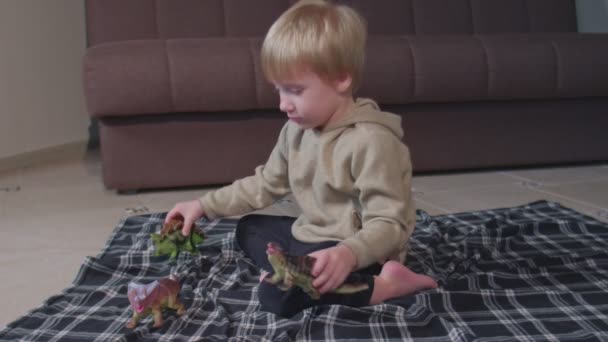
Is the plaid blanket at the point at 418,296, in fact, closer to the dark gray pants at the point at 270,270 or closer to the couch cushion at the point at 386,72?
the dark gray pants at the point at 270,270

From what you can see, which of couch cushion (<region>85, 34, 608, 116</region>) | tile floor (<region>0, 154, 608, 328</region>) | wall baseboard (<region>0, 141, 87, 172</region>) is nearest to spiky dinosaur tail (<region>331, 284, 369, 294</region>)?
Answer: tile floor (<region>0, 154, 608, 328</region>)

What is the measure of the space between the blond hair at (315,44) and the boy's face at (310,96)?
0.03 feet

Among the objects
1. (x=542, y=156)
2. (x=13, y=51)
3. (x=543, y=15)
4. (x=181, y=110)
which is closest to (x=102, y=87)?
(x=181, y=110)

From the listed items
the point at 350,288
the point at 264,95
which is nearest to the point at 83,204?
the point at 264,95

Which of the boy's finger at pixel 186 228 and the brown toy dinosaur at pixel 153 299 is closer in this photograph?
the brown toy dinosaur at pixel 153 299

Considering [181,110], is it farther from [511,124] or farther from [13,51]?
[511,124]

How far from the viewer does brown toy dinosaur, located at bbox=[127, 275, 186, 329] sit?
906 mm

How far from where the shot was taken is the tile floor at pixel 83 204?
1212mm

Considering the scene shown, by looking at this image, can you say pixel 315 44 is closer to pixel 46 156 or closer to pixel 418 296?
pixel 418 296

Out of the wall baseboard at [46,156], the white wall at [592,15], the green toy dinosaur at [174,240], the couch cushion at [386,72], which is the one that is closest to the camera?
the green toy dinosaur at [174,240]

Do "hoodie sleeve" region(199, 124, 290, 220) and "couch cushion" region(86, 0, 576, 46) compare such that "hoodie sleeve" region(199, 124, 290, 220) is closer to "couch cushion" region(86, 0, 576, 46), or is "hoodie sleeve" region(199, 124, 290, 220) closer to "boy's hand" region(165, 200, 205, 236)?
"boy's hand" region(165, 200, 205, 236)

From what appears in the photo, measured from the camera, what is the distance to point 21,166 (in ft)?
7.65

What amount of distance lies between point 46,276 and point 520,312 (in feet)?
2.67

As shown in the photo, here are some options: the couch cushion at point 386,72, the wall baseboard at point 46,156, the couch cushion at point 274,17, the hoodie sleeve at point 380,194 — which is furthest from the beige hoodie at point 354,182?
the wall baseboard at point 46,156
